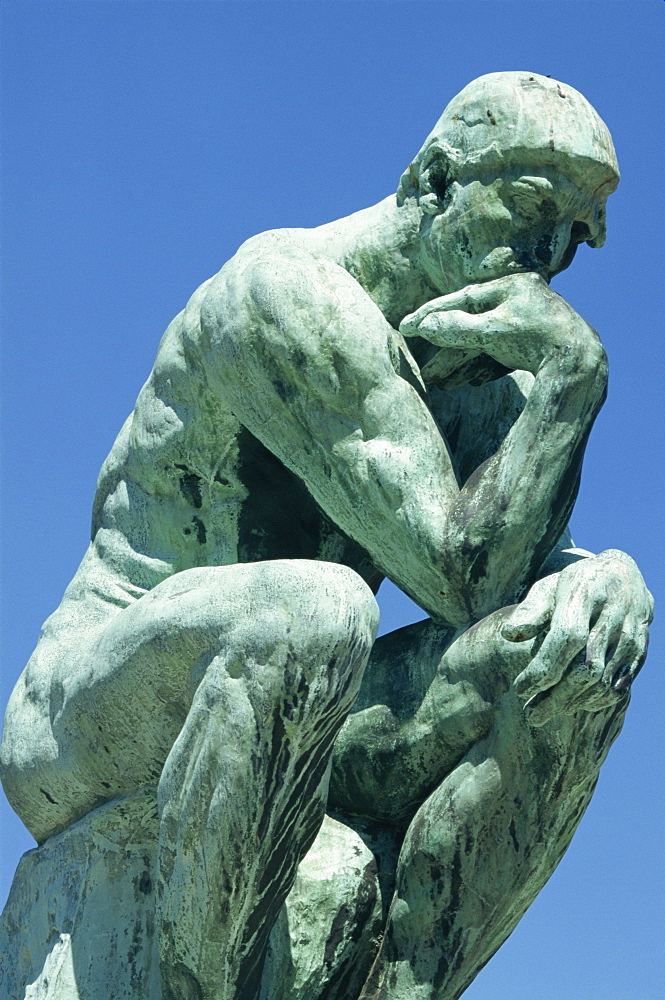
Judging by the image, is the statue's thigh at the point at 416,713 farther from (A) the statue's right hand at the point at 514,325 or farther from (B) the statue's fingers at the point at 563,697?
(A) the statue's right hand at the point at 514,325

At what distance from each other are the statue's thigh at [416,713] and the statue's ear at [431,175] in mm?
1425

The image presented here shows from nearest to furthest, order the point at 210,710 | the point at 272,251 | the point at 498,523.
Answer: the point at 210,710
the point at 498,523
the point at 272,251

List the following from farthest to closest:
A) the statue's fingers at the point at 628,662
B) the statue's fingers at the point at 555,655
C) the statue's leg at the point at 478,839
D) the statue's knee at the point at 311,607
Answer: the statue's leg at the point at 478,839
the statue's fingers at the point at 628,662
the statue's fingers at the point at 555,655
the statue's knee at the point at 311,607

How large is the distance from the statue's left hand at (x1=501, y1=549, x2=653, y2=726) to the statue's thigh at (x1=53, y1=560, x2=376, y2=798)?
20.3 inches

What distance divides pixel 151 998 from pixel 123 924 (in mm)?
250

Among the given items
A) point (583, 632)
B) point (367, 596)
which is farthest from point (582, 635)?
point (367, 596)

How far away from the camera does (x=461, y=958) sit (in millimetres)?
6605

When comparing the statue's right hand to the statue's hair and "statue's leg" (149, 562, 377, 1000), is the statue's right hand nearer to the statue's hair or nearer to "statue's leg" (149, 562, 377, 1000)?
the statue's hair

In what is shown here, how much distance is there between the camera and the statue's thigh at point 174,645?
5.95 metres

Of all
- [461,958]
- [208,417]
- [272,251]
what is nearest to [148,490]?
[208,417]

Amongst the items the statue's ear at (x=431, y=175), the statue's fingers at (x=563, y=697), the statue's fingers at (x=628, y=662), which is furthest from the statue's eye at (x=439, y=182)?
the statue's fingers at (x=563, y=697)

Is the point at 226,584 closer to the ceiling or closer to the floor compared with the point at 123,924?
closer to the ceiling

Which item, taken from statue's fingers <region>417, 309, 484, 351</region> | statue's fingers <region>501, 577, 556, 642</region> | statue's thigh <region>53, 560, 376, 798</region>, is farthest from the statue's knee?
statue's fingers <region>417, 309, 484, 351</region>

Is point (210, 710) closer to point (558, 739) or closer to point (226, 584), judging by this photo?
point (226, 584)
